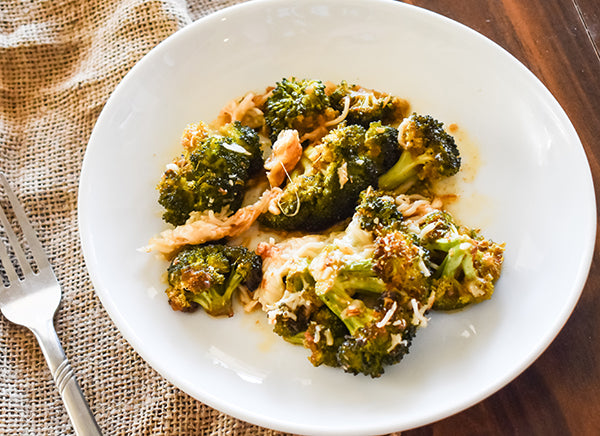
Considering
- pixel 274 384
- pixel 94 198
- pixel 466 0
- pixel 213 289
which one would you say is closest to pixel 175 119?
pixel 94 198

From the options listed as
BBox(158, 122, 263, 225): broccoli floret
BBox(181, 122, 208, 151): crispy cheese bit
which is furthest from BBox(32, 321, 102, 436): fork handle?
BBox(181, 122, 208, 151): crispy cheese bit

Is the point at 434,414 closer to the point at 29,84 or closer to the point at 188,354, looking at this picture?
the point at 188,354

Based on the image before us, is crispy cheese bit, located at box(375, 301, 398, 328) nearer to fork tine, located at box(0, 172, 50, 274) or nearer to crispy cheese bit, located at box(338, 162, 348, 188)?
crispy cheese bit, located at box(338, 162, 348, 188)

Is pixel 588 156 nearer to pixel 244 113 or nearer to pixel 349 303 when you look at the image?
pixel 349 303

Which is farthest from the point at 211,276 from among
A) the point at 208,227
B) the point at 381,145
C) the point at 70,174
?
the point at 70,174

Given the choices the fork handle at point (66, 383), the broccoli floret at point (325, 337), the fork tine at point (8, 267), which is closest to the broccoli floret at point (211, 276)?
the broccoli floret at point (325, 337)
